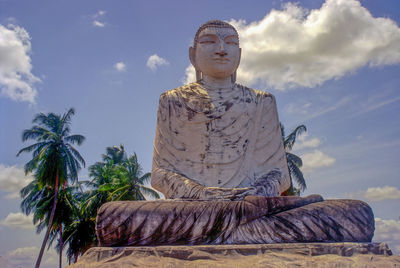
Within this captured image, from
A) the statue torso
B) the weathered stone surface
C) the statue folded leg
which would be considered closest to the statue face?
the statue torso

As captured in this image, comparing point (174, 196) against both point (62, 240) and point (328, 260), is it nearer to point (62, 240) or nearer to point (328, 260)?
point (328, 260)

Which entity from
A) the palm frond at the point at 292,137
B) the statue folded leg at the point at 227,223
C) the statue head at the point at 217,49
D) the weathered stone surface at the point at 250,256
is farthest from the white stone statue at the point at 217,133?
the palm frond at the point at 292,137

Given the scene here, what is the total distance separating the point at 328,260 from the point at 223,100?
3.12 meters

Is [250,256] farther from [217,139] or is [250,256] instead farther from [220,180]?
[217,139]

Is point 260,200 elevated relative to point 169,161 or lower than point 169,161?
lower

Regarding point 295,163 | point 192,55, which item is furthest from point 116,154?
point 192,55

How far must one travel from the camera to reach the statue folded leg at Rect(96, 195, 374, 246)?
13.4ft

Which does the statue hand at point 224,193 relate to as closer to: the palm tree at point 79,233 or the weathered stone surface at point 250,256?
A: the weathered stone surface at point 250,256

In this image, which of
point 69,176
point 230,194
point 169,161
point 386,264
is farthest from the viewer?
point 69,176

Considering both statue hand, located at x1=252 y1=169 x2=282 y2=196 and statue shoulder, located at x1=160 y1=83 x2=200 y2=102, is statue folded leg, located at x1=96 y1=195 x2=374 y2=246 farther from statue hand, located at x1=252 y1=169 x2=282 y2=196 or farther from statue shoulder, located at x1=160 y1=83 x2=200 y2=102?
statue shoulder, located at x1=160 y1=83 x2=200 y2=102

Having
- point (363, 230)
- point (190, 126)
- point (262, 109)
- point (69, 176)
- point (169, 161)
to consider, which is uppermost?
point (69, 176)

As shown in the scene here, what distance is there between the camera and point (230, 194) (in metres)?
4.81

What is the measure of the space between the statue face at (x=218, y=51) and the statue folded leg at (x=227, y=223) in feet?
8.95

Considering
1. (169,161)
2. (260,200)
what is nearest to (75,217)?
(169,161)
